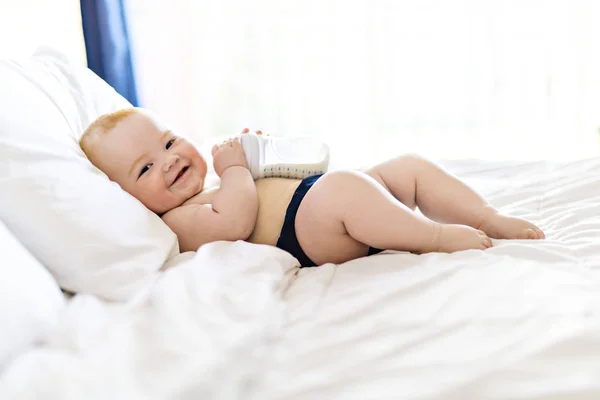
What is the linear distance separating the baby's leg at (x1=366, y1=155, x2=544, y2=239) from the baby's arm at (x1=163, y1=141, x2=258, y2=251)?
29 centimetres

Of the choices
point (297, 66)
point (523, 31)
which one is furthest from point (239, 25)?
point (523, 31)

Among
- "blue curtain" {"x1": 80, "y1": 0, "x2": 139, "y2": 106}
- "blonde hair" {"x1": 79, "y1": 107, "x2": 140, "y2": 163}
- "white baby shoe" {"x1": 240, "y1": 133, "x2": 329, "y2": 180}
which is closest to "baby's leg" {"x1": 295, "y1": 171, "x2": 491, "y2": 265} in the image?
"white baby shoe" {"x1": 240, "y1": 133, "x2": 329, "y2": 180}

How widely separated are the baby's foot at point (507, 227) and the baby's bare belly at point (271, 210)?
40 centimetres

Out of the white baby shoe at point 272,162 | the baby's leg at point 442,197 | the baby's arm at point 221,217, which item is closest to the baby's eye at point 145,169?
the baby's arm at point 221,217

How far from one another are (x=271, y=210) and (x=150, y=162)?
288 mm

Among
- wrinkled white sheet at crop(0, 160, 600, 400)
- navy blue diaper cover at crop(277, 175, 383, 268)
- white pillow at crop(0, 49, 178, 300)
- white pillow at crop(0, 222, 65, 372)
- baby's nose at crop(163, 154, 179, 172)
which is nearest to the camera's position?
wrinkled white sheet at crop(0, 160, 600, 400)

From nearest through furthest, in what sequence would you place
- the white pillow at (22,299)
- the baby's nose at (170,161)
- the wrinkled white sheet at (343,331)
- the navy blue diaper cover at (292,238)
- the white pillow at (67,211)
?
1. the wrinkled white sheet at (343,331)
2. the white pillow at (22,299)
3. the white pillow at (67,211)
4. the navy blue diaper cover at (292,238)
5. the baby's nose at (170,161)

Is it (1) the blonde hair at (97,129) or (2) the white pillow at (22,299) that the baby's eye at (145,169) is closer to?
(1) the blonde hair at (97,129)

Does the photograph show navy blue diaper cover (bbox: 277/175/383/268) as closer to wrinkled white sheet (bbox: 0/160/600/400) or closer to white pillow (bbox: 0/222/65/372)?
wrinkled white sheet (bbox: 0/160/600/400)

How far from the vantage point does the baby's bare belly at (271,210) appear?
47.7 inches

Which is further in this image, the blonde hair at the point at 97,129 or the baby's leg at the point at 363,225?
the blonde hair at the point at 97,129

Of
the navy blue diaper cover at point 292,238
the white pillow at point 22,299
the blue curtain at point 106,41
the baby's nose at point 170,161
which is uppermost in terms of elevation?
the blue curtain at point 106,41

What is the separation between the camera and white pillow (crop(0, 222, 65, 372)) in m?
0.72

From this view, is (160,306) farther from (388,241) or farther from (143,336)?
(388,241)
